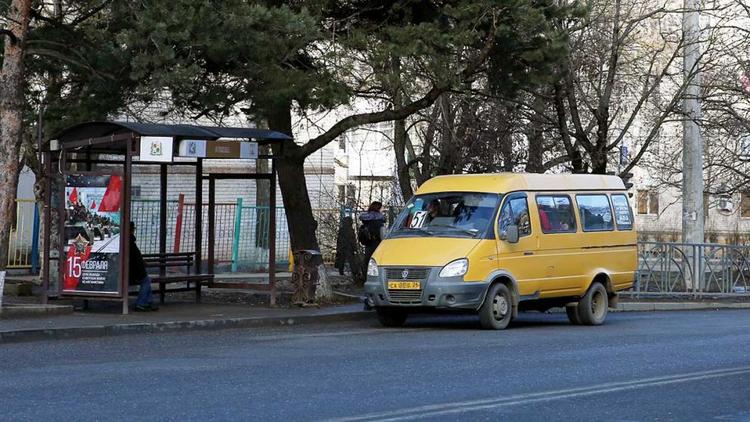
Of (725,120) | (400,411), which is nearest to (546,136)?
(725,120)

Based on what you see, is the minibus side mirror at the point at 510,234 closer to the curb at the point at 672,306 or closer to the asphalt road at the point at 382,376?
the asphalt road at the point at 382,376

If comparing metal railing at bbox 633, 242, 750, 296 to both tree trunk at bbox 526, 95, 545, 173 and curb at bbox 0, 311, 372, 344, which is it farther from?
curb at bbox 0, 311, 372, 344

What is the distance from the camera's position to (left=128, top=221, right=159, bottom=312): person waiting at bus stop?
1909 cm

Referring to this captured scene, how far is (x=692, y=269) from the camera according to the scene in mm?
27953

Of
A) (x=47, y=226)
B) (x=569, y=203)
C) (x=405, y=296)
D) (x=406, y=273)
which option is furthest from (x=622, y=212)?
(x=47, y=226)

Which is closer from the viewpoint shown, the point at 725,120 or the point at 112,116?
the point at 112,116

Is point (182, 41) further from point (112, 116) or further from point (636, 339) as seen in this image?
point (636, 339)

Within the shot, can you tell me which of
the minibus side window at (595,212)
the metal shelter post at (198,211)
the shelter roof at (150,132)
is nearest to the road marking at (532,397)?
the minibus side window at (595,212)

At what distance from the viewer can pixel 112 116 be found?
23031mm

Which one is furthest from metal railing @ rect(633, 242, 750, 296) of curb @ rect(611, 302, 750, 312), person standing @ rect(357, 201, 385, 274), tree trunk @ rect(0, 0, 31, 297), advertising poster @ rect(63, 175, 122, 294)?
tree trunk @ rect(0, 0, 31, 297)

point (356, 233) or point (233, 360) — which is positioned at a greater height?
point (356, 233)

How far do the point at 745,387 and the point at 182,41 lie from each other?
9557mm

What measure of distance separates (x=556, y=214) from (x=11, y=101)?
A: 834 centimetres

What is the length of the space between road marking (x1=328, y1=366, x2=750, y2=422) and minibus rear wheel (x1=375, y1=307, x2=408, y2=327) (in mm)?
6768
